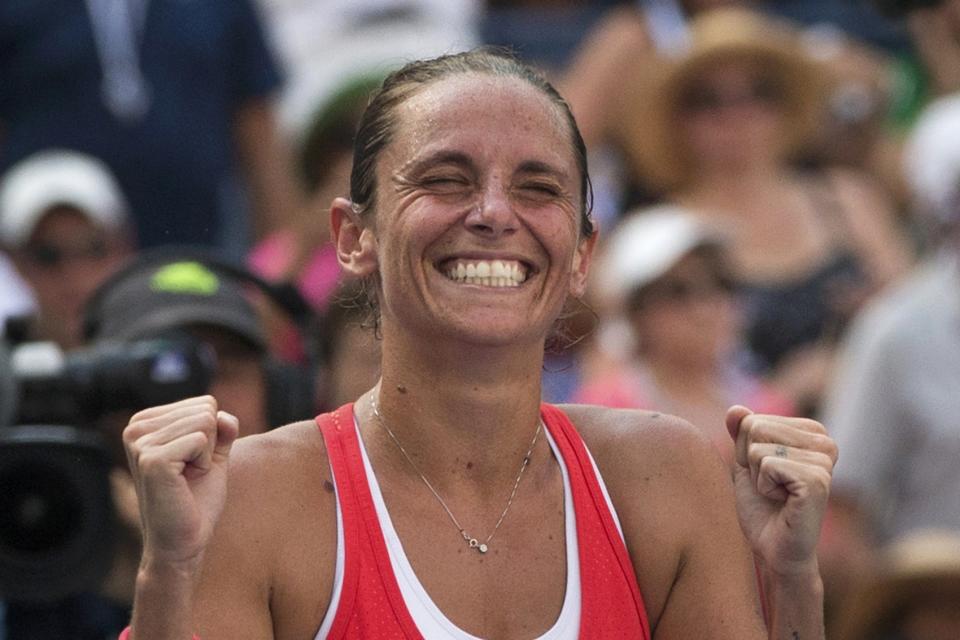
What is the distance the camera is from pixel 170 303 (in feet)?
13.4

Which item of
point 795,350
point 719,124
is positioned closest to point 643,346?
point 795,350

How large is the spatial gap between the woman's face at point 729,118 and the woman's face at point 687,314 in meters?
0.86

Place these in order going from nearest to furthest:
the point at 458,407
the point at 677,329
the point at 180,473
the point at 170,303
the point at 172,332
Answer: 1. the point at 180,473
2. the point at 458,407
3. the point at 172,332
4. the point at 170,303
5. the point at 677,329

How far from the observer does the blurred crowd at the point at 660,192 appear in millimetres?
5871

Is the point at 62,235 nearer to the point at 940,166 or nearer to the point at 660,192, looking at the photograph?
the point at 660,192

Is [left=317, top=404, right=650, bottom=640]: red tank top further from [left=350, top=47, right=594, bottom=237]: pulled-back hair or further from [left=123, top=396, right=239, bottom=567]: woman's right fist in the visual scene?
[left=350, top=47, right=594, bottom=237]: pulled-back hair

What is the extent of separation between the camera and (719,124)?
6840 millimetres

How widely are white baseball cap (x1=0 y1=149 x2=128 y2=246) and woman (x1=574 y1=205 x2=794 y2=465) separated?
1511mm

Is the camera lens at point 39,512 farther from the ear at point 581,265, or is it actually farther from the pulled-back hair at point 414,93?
the ear at point 581,265

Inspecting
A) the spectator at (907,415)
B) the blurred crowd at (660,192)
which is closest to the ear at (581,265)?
the blurred crowd at (660,192)

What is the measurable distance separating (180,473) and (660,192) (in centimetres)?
447

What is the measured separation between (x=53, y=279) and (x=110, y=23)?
108 cm

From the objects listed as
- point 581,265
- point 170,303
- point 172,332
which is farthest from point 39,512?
point 581,265

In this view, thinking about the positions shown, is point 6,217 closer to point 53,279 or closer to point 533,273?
point 53,279
